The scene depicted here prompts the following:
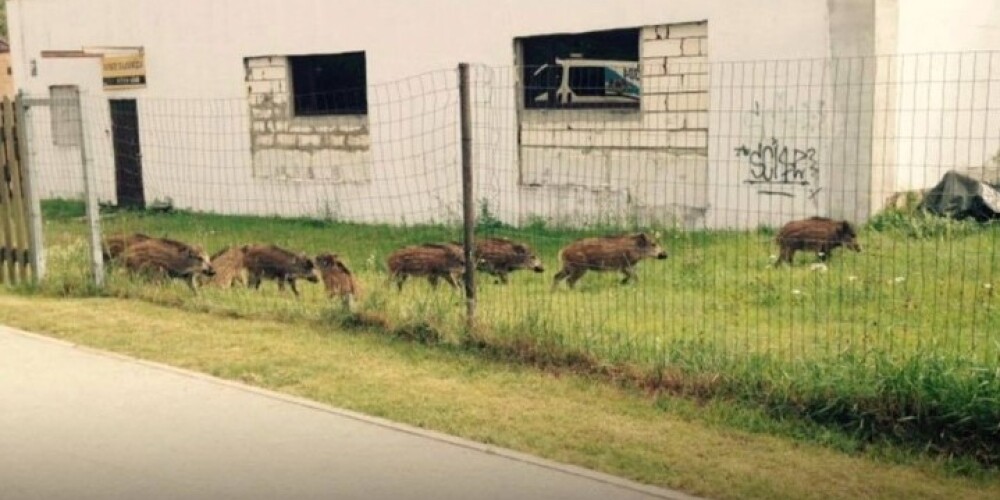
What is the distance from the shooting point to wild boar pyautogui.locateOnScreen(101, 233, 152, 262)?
10.6 m

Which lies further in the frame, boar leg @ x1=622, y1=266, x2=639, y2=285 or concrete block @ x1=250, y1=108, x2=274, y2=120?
concrete block @ x1=250, y1=108, x2=274, y2=120

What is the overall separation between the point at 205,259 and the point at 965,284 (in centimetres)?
708

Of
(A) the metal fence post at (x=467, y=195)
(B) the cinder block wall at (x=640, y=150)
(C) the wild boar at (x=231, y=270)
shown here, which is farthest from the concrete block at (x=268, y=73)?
(A) the metal fence post at (x=467, y=195)

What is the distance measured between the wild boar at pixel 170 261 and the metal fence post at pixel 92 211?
0.30 meters

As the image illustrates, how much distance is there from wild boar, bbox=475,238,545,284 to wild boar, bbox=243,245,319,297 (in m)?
1.63

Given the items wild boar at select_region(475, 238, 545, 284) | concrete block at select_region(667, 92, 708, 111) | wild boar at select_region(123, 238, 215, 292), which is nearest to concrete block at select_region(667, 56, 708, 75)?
concrete block at select_region(667, 92, 708, 111)

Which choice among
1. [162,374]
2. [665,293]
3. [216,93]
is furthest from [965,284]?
[216,93]

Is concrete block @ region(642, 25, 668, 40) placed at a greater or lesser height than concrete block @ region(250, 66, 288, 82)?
greater

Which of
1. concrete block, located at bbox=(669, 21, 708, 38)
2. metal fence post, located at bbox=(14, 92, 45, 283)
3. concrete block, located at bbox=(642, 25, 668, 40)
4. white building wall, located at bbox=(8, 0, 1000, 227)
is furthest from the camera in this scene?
concrete block, located at bbox=(642, 25, 668, 40)

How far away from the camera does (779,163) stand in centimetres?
1345

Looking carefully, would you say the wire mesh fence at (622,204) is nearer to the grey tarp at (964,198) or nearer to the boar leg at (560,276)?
the boar leg at (560,276)

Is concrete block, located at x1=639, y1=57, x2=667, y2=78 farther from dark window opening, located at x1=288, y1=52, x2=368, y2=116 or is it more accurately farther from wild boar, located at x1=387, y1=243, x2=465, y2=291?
wild boar, located at x1=387, y1=243, x2=465, y2=291

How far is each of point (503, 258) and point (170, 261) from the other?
3.23 metres

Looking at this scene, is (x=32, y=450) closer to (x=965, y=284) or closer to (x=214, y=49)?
(x=965, y=284)
